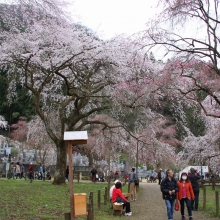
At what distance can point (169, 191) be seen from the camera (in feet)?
25.0

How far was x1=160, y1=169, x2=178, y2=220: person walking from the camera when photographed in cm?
762

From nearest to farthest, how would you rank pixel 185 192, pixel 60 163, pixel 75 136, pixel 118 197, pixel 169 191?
pixel 75 136, pixel 169 191, pixel 185 192, pixel 118 197, pixel 60 163

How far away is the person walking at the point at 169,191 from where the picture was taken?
7.62 metres

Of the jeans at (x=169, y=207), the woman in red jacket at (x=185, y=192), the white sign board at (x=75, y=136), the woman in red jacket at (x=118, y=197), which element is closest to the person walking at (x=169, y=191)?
the jeans at (x=169, y=207)

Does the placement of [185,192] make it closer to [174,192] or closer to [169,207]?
[174,192]

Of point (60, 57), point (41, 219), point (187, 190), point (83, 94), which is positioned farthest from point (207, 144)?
point (41, 219)

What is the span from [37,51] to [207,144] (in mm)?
12852

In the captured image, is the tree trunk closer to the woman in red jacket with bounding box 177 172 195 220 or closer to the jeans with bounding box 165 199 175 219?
the woman in red jacket with bounding box 177 172 195 220

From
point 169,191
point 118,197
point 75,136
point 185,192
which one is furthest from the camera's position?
point 118,197

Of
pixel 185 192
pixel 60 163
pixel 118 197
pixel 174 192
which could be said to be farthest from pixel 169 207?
pixel 60 163

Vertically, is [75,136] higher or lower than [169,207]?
higher

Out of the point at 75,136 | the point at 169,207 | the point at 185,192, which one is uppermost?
the point at 75,136

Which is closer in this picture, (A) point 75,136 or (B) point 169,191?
(A) point 75,136

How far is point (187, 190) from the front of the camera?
7973mm
